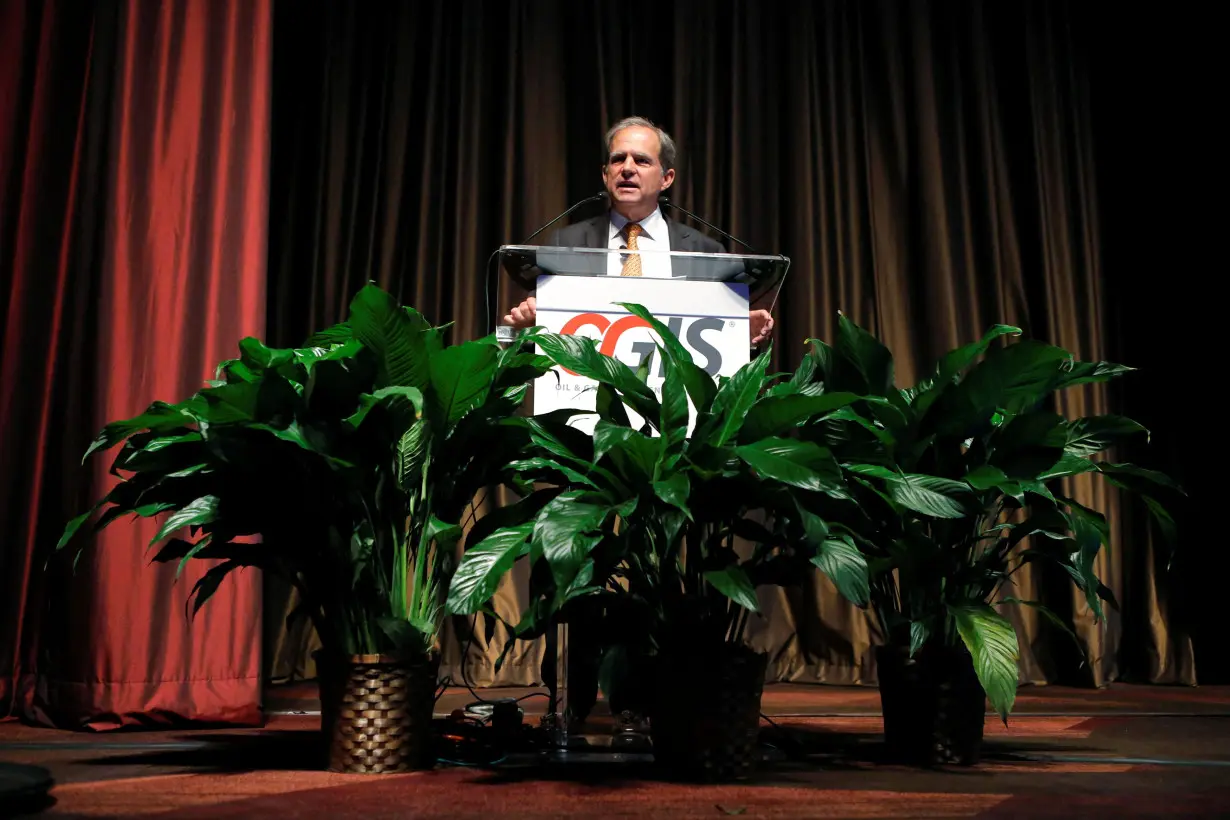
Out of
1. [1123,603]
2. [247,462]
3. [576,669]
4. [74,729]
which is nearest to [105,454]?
[74,729]

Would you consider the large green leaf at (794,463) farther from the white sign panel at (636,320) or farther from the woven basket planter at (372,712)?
the woven basket planter at (372,712)

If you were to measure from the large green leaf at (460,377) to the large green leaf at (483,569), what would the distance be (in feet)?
→ 0.69

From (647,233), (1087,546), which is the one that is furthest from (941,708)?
(647,233)

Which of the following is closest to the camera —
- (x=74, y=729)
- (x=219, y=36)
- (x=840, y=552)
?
(x=840, y=552)

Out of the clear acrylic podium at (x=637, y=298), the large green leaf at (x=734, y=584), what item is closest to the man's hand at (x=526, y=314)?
the clear acrylic podium at (x=637, y=298)

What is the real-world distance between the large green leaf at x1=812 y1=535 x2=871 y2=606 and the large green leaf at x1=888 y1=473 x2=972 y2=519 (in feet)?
0.38

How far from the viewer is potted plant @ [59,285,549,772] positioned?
1487 mm

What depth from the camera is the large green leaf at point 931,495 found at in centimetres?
151

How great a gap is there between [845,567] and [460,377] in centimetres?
60

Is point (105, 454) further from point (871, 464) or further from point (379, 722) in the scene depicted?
point (871, 464)

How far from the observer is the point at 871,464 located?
1.59 m

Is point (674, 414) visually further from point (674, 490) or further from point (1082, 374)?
point (1082, 374)

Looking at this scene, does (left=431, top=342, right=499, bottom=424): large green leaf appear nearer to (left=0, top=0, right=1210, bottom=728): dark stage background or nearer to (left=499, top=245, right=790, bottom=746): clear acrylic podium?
(left=499, top=245, right=790, bottom=746): clear acrylic podium

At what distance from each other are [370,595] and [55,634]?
4.12 feet
